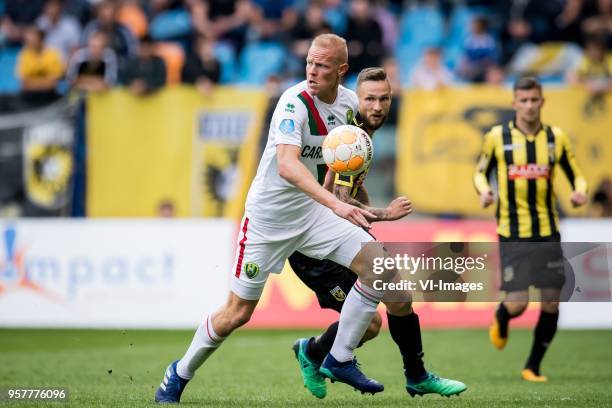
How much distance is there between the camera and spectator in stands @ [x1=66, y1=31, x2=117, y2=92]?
16.8m

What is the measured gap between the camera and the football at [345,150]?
6535 millimetres

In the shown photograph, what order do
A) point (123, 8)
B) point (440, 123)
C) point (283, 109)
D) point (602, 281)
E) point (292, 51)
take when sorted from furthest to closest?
point (123, 8) < point (292, 51) < point (440, 123) < point (283, 109) < point (602, 281)

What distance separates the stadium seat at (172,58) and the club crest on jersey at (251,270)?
33.6 feet

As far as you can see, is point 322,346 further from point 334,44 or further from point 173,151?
point 173,151

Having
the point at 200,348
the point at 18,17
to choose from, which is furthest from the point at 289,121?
the point at 18,17

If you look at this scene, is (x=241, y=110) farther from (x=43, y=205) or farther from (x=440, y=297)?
(x=440, y=297)

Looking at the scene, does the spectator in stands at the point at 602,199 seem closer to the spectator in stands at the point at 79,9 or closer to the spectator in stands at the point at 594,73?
the spectator in stands at the point at 594,73

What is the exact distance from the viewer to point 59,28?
61.2 ft

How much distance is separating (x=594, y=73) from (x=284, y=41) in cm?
486

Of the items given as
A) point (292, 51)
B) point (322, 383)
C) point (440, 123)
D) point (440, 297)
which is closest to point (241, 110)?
point (292, 51)

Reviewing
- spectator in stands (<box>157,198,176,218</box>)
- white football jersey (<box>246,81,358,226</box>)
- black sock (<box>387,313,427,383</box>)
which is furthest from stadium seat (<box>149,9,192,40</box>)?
black sock (<box>387,313,427,383</box>)

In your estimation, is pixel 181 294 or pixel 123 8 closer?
pixel 181 294

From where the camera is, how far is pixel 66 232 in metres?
14.4

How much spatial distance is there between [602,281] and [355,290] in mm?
1676
